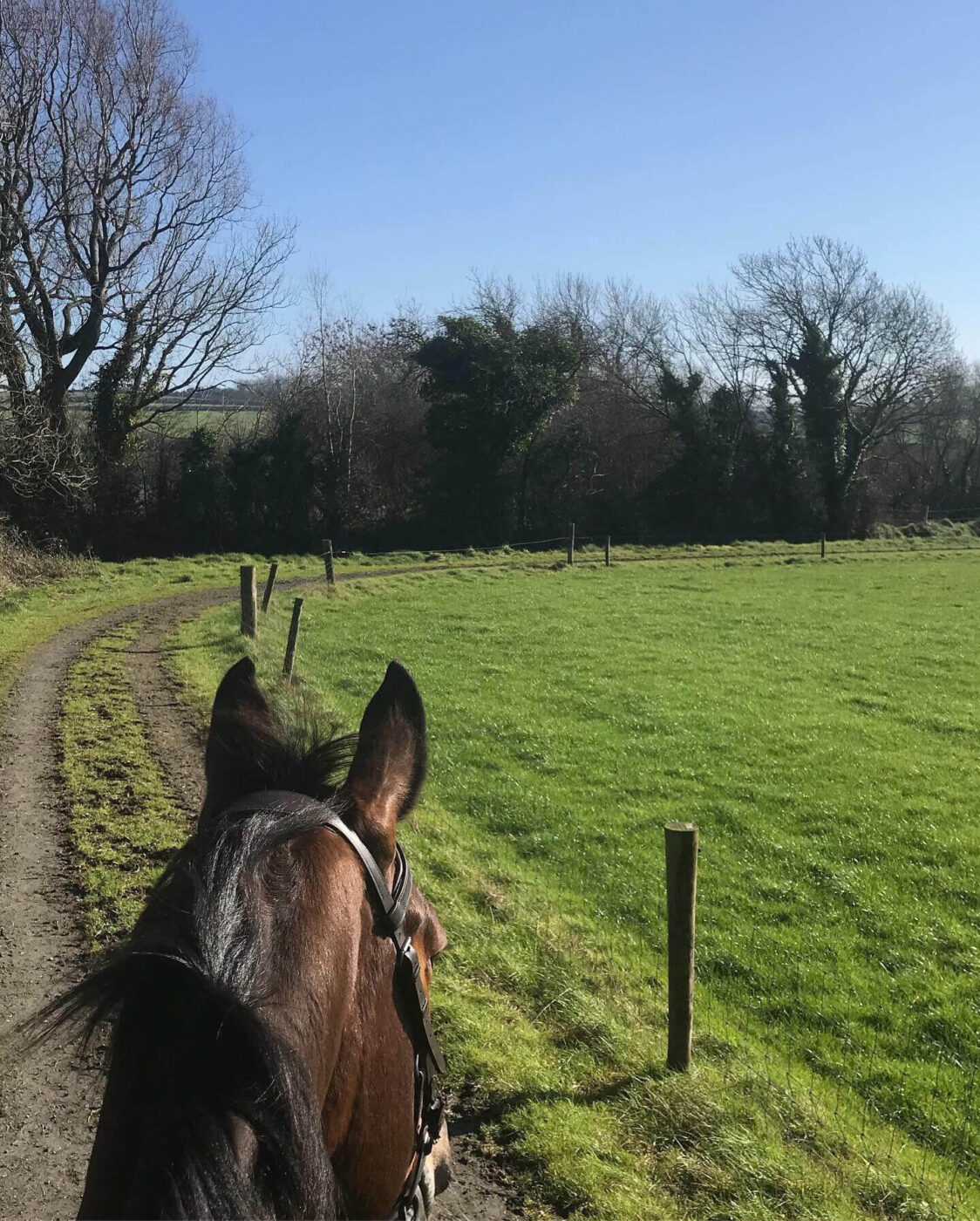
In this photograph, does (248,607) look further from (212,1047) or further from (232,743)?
(212,1047)

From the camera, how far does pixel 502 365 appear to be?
3481 centimetres

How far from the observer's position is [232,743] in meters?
1.96

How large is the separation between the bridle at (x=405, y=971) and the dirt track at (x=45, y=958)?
1.97 feet

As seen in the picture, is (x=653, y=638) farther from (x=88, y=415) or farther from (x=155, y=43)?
(x=155, y=43)

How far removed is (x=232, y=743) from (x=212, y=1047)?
859 millimetres

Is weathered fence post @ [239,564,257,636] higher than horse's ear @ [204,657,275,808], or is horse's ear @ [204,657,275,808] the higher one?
horse's ear @ [204,657,275,808]

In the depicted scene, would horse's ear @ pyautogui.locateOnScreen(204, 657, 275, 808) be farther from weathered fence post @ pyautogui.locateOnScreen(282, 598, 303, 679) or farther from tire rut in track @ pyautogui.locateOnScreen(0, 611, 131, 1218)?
weathered fence post @ pyautogui.locateOnScreen(282, 598, 303, 679)

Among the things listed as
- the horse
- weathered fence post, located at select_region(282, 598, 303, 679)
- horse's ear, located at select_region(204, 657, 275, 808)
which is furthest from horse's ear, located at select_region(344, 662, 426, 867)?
weathered fence post, located at select_region(282, 598, 303, 679)

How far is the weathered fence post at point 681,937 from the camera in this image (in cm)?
447

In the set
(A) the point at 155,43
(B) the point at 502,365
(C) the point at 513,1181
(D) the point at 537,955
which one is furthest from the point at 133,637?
(B) the point at 502,365

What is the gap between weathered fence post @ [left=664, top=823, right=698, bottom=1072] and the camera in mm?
4473

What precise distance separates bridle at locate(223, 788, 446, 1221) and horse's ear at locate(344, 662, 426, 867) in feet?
0.16

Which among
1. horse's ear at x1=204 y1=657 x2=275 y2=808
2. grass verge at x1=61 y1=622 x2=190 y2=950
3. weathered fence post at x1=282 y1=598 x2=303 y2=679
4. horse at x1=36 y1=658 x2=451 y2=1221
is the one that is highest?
horse's ear at x1=204 y1=657 x2=275 y2=808

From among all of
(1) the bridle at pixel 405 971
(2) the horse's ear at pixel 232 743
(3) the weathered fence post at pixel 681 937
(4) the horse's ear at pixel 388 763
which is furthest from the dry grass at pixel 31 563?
(1) the bridle at pixel 405 971
